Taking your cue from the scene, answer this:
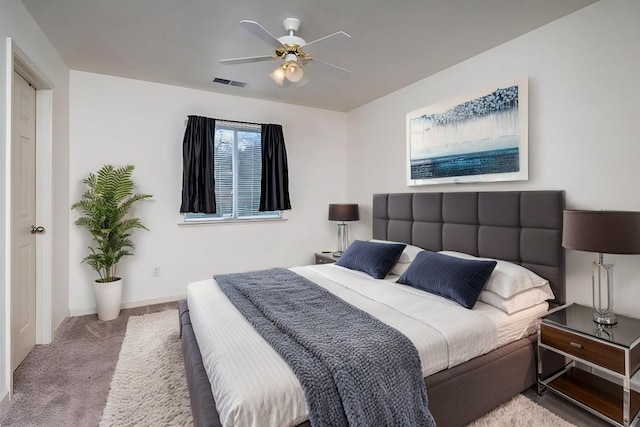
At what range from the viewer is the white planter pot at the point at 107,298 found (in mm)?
3336

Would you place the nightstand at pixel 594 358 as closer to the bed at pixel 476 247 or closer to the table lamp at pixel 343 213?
the bed at pixel 476 247

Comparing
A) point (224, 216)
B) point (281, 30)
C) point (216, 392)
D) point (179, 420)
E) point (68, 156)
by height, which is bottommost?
point (179, 420)

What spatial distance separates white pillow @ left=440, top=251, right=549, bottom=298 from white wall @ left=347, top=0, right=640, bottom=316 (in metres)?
0.36

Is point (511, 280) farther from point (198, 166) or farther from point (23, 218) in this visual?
point (23, 218)

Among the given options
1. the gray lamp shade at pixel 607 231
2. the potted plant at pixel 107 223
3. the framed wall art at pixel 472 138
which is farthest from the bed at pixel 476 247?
the potted plant at pixel 107 223

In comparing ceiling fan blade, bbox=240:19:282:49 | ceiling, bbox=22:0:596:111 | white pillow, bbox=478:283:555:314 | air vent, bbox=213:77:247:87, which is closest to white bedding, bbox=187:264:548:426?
white pillow, bbox=478:283:555:314

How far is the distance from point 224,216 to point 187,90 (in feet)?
5.36

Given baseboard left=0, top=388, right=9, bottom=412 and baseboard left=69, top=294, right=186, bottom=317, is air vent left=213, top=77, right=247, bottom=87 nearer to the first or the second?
baseboard left=69, top=294, right=186, bottom=317

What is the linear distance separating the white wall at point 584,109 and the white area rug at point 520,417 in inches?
36.4

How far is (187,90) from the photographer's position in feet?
13.0

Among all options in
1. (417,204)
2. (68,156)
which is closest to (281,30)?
(417,204)

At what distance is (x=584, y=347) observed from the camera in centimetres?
189

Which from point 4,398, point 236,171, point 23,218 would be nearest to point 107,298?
point 23,218

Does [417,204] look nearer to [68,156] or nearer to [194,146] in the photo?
[194,146]
